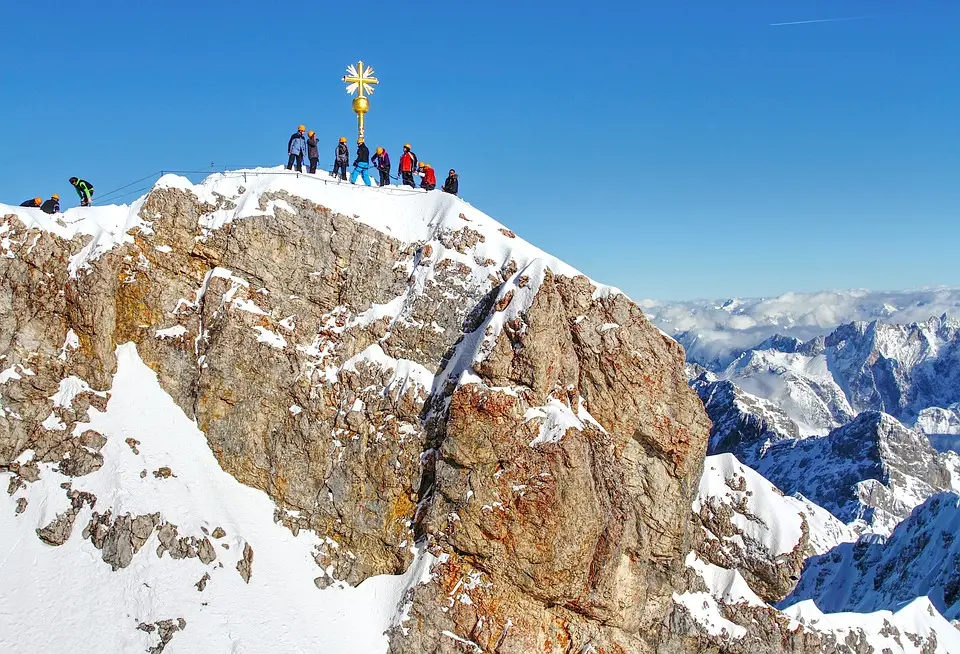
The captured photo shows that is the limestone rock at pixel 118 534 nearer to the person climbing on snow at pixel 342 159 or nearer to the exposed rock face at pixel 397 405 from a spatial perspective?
the exposed rock face at pixel 397 405

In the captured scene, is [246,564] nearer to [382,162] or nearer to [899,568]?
[382,162]

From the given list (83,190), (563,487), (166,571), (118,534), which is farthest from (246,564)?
(83,190)

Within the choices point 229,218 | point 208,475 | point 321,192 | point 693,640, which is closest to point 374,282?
point 321,192

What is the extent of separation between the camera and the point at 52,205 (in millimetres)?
40188

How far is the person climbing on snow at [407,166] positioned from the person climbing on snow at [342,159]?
363cm

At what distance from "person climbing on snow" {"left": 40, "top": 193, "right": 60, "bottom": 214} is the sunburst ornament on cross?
18.8 meters

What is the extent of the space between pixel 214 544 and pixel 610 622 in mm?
20639

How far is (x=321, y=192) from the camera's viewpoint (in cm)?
4106

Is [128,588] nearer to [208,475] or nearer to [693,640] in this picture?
[208,475]

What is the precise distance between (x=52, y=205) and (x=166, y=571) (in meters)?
23.2

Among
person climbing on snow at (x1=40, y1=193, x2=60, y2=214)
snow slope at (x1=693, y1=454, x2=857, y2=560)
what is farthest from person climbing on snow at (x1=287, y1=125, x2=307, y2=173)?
snow slope at (x1=693, y1=454, x2=857, y2=560)

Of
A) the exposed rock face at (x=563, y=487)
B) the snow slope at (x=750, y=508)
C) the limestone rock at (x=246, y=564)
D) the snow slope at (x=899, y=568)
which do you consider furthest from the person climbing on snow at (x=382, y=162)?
the snow slope at (x=899, y=568)

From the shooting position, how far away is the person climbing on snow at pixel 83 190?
40.4m

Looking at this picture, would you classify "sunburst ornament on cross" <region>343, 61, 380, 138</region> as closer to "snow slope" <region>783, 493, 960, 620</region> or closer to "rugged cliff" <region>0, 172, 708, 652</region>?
"rugged cliff" <region>0, 172, 708, 652</region>
